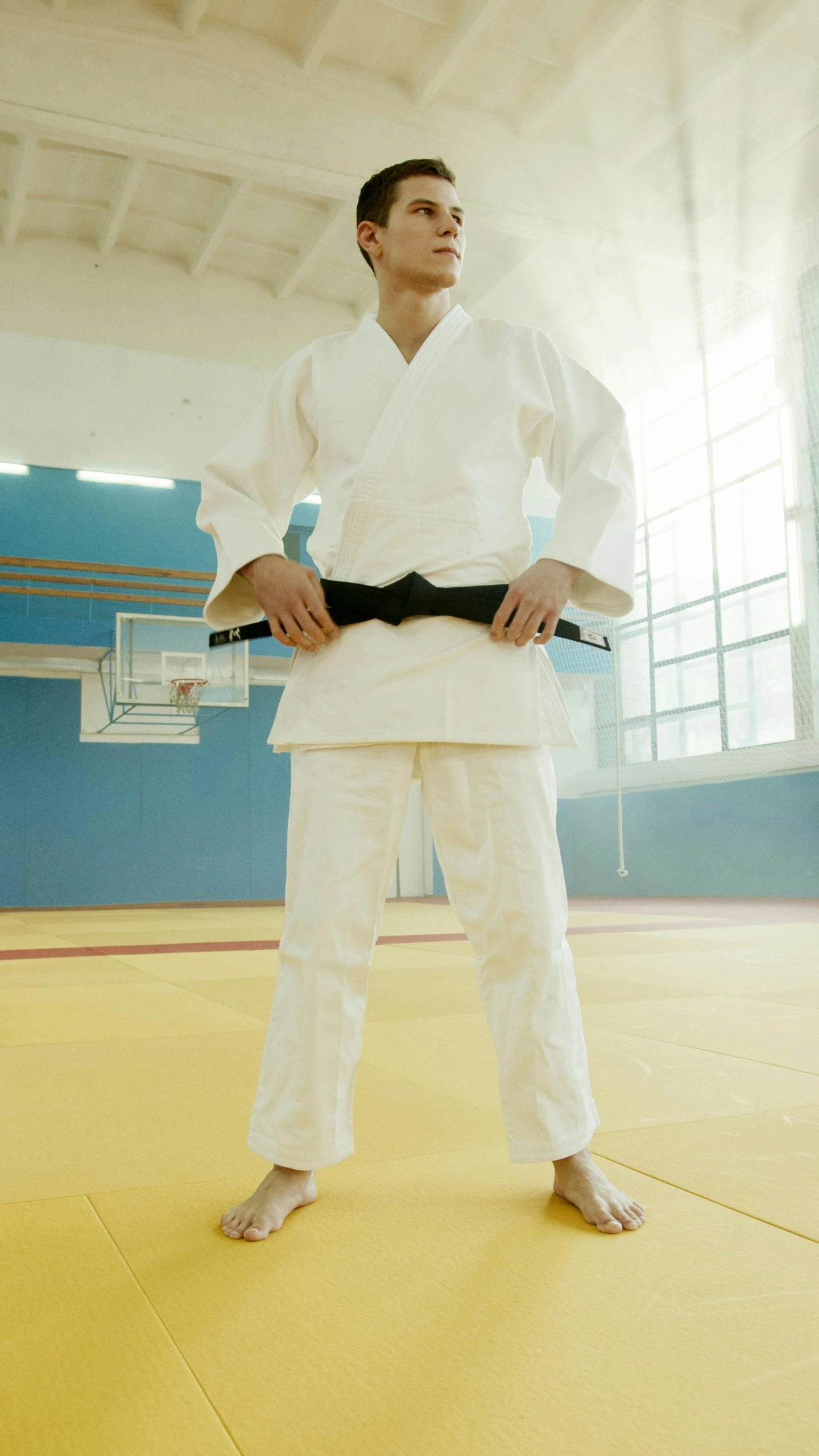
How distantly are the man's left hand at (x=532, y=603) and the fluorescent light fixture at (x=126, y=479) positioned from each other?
32.2 ft

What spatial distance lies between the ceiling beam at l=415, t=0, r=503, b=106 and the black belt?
6.36 meters

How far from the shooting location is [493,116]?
7.36 metres

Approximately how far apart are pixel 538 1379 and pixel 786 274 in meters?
8.73

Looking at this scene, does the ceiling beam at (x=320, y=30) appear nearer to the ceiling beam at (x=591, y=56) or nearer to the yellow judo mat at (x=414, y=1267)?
the ceiling beam at (x=591, y=56)

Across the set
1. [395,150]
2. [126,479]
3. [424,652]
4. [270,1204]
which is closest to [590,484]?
[424,652]

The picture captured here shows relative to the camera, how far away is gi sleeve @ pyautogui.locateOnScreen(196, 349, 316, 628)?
5.09 feet

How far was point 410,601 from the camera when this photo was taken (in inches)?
57.0

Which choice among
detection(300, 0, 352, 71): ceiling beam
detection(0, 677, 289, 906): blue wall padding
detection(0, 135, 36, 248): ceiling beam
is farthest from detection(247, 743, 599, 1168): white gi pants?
detection(0, 677, 289, 906): blue wall padding

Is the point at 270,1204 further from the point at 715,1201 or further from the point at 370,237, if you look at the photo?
the point at 370,237

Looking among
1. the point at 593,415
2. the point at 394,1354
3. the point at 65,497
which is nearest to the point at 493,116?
the point at 65,497

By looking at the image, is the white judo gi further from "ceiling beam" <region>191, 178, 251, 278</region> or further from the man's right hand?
"ceiling beam" <region>191, 178, 251, 278</region>

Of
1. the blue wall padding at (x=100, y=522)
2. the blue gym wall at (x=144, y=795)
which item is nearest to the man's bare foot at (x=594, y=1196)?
the blue gym wall at (x=144, y=795)

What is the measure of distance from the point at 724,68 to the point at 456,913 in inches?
286

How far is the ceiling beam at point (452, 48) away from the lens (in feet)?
21.1
